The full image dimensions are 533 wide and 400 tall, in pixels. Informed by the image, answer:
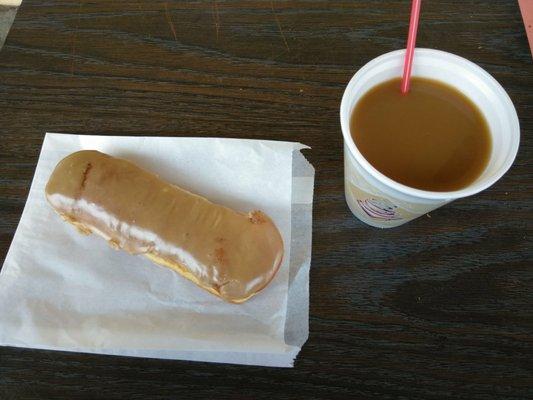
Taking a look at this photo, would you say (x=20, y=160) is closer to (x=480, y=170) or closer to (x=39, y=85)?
(x=39, y=85)

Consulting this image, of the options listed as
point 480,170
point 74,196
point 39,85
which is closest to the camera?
point 480,170

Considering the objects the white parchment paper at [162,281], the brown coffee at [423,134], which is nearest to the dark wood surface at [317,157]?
the white parchment paper at [162,281]

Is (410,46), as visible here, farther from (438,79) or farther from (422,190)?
(422,190)

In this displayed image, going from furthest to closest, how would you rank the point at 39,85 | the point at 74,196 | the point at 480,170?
the point at 39,85 < the point at 74,196 < the point at 480,170

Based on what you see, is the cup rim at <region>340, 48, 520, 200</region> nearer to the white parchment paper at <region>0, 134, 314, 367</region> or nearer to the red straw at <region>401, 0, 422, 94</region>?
the red straw at <region>401, 0, 422, 94</region>

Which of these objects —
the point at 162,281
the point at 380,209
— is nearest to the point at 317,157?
the point at 380,209

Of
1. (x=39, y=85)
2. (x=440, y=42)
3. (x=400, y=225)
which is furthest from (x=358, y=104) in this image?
(x=39, y=85)

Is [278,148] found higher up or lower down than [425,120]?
lower down
